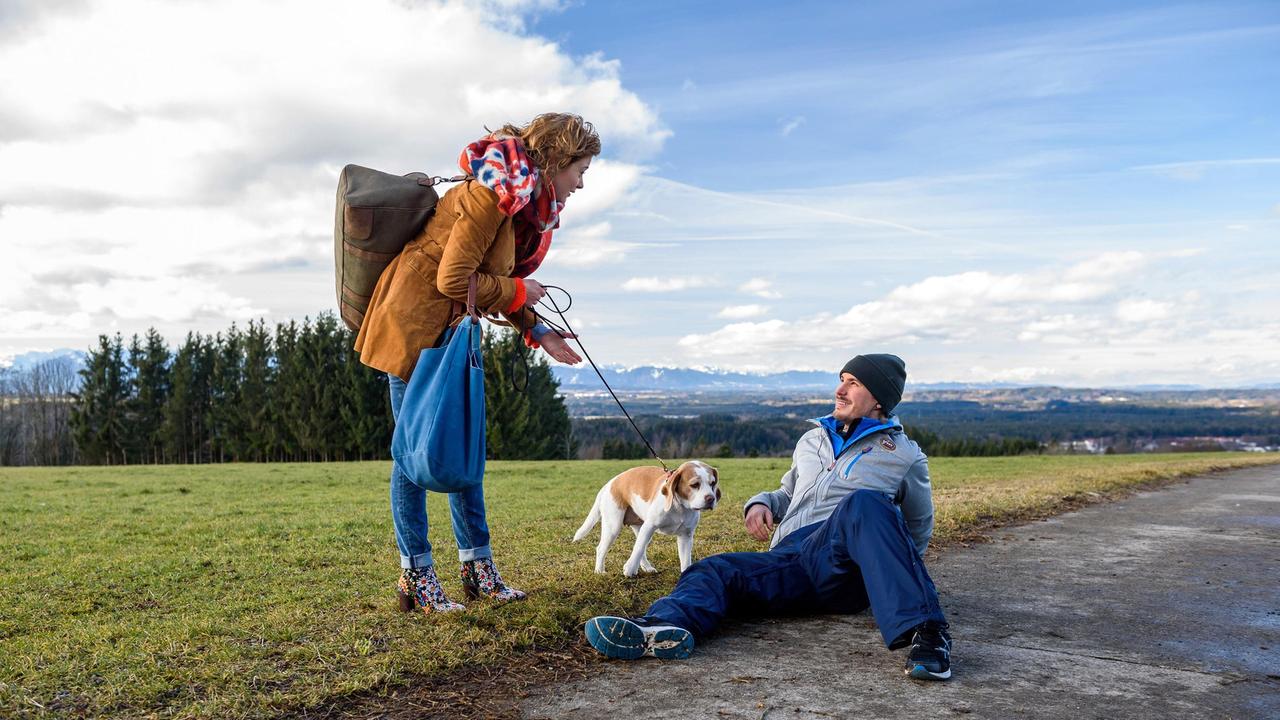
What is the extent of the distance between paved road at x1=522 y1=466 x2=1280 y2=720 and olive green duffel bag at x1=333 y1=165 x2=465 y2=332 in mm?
2403

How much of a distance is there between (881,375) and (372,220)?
304cm

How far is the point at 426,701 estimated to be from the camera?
3.80m

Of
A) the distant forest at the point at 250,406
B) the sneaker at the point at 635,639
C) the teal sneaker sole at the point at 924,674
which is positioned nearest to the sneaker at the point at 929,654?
the teal sneaker sole at the point at 924,674

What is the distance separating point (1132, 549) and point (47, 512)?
15.8 metres

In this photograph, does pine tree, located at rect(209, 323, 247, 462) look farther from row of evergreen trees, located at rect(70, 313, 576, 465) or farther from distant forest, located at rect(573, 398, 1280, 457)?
distant forest, located at rect(573, 398, 1280, 457)

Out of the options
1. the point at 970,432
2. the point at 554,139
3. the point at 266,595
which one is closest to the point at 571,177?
the point at 554,139

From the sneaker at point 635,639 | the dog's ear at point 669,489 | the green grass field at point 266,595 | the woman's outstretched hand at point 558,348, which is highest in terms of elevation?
the woman's outstretched hand at point 558,348

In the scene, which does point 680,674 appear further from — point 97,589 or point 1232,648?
point 97,589

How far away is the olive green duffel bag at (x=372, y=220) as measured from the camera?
15.0 feet

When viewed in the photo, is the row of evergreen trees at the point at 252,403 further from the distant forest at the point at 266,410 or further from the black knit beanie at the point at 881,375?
the black knit beanie at the point at 881,375

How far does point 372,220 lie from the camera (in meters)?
4.60

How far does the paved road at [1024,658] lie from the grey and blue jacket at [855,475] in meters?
0.63

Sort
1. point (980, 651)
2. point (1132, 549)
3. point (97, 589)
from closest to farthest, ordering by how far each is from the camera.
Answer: point (980, 651)
point (97, 589)
point (1132, 549)

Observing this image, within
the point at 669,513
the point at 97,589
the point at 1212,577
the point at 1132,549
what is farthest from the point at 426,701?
the point at 1132,549
